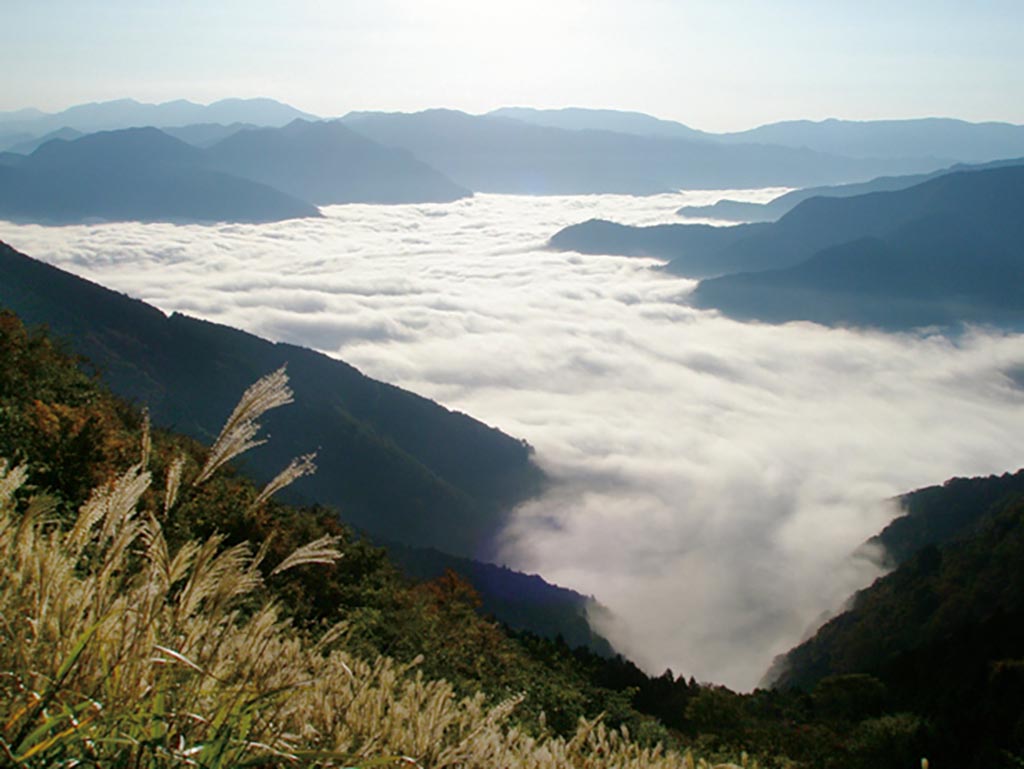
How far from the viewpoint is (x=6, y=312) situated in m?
17.2

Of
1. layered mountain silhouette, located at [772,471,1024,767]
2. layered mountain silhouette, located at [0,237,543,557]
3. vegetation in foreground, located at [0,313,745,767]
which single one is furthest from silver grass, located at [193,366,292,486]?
layered mountain silhouette, located at [0,237,543,557]

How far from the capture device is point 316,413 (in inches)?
4469

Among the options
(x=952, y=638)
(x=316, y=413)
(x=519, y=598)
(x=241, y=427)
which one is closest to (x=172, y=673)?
(x=241, y=427)

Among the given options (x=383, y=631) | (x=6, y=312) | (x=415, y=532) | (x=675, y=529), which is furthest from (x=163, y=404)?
(x=675, y=529)

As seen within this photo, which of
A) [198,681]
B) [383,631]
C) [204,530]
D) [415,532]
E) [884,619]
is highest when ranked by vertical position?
[198,681]

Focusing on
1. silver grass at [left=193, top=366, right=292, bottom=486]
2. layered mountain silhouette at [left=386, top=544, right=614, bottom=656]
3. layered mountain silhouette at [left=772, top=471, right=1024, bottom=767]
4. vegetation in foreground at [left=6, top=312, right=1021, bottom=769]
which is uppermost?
silver grass at [left=193, top=366, right=292, bottom=486]

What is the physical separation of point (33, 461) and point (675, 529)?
176m

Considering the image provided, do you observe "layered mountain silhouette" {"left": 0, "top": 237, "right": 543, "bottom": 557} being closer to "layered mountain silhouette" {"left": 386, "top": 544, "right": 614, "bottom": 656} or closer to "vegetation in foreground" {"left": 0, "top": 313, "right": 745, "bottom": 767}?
"layered mountain silhouette" {"left": 386, "top": 544, "right": 614, "bottom": 656}

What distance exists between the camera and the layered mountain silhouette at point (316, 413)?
95188 millimetres

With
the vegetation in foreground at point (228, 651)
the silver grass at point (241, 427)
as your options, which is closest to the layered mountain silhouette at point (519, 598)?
the vegetation in foreground at point (228, 651)

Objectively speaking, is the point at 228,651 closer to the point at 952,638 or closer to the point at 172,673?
the point at 172,673

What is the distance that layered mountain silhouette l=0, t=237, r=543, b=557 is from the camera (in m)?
95.2

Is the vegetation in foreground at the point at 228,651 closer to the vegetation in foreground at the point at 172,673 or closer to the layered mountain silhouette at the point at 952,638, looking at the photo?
the vegetation in foreground at the point at 172,673

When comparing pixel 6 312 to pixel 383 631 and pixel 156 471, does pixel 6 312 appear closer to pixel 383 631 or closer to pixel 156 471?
pixel 156 471
